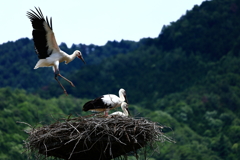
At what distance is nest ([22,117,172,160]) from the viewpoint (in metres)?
11.0

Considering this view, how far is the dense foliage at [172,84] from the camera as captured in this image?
57906 mm

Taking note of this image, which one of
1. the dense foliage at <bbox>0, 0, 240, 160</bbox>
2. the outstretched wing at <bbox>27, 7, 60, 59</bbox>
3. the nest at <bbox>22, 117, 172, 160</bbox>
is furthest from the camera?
the dense foliage at <bbox>0, 0, 240, 160</bbox>

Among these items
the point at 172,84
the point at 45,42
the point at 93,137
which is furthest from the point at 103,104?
the point at 172,84

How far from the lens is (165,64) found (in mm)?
86812

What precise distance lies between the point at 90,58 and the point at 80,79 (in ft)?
80.7

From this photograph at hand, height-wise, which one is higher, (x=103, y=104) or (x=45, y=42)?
(x=45, y=42)

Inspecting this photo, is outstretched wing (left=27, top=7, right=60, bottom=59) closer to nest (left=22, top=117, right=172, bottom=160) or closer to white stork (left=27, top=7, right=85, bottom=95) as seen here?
white stork (left=27, top=7, right=85, bottom=95)

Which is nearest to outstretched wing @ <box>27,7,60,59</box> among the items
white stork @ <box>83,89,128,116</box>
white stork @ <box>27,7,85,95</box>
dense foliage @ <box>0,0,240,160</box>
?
white stork @ <box>27,7,85,95</box>

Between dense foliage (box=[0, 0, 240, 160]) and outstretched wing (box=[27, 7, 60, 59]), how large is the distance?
97.1ft

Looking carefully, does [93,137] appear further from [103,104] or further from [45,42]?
[45,42]

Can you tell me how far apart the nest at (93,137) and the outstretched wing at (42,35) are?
8.69ft

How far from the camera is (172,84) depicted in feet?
262

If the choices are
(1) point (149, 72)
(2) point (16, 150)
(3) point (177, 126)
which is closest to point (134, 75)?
(1) point (149, 72)

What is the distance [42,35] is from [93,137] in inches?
141
